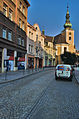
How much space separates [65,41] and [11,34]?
49637 millimetres

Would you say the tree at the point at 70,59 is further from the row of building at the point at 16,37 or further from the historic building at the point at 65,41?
the row of building at the point at 16,37

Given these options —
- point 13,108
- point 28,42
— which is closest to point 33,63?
point 28,42

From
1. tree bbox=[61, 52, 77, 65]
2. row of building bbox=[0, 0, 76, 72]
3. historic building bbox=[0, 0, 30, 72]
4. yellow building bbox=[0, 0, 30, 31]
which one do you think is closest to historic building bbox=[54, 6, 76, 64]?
tree bbox=[61, 52, 77, 65]

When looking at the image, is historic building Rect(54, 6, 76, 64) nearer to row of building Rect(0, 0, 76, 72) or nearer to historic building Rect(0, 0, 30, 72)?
row of building Rect(0, 0, 76, 72)

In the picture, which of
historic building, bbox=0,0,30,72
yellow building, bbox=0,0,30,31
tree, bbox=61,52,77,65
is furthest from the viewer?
tree, bbox=61,52,77,65

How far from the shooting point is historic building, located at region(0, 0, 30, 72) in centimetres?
1812

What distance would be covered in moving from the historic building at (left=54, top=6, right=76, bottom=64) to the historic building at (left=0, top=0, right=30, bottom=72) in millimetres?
36466

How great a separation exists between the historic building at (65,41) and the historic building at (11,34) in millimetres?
36466

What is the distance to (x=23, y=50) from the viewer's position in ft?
85.8

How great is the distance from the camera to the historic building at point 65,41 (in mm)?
61281

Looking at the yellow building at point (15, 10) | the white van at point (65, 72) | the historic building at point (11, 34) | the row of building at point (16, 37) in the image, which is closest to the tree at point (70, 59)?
the row of building at point (16, 37)

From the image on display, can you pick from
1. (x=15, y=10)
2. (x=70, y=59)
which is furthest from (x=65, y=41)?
(x=15, y=10)

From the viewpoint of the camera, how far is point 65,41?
2623 inches

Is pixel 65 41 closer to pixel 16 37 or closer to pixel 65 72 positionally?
pixel 16 37
